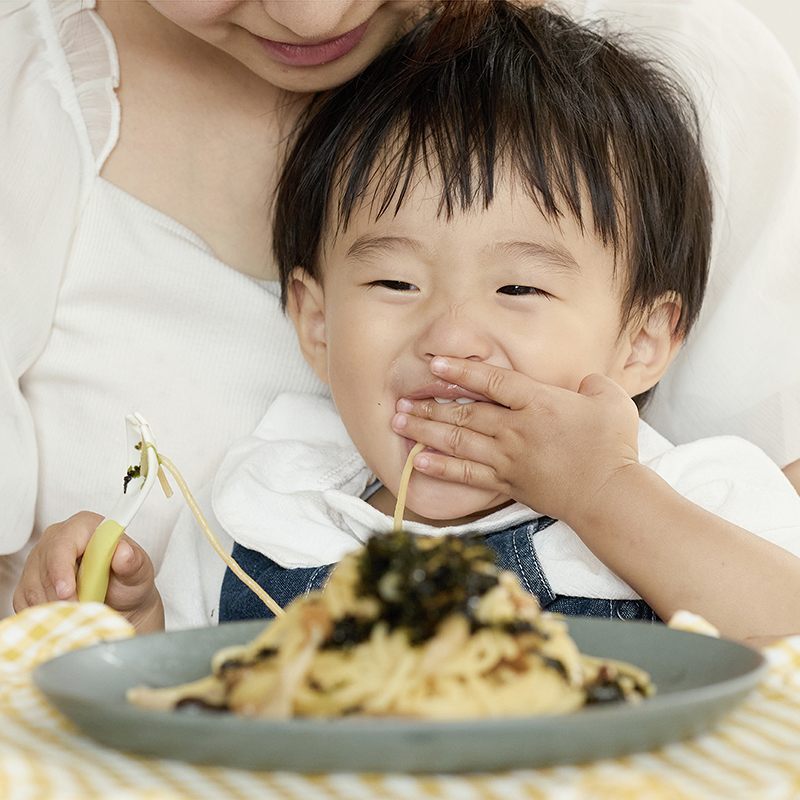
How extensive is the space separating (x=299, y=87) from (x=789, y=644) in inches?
43.6

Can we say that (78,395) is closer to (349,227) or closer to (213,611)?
(213,611)

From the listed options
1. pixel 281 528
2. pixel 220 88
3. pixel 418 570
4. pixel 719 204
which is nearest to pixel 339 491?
pixel 281 528

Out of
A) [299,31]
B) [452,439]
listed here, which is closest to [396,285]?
[452,439]

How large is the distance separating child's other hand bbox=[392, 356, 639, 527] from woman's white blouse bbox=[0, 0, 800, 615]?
0.46 metres

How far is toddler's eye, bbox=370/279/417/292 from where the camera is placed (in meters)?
1.33

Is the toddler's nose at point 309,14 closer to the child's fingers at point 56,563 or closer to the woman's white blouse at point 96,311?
the woman's white blouse at point 96,311

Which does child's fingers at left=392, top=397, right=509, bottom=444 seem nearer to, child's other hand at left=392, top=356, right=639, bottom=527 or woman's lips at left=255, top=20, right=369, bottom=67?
child's other hand at left=392, top=356, right=639, bottom=527

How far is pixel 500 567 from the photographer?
131cm

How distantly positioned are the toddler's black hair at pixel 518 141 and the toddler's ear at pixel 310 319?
Answer: 0.02m

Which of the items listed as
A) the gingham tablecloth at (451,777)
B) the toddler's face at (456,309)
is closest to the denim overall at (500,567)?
the toddler's face at (456,309)

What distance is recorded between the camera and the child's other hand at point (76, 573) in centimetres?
127

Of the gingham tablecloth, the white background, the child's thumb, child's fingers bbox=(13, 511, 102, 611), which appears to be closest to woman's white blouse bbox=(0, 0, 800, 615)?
child's fingers bbox=(13, 511, 102, 611)

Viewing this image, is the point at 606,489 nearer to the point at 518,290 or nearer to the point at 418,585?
the point at 518,290

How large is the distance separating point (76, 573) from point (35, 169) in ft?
2.23
